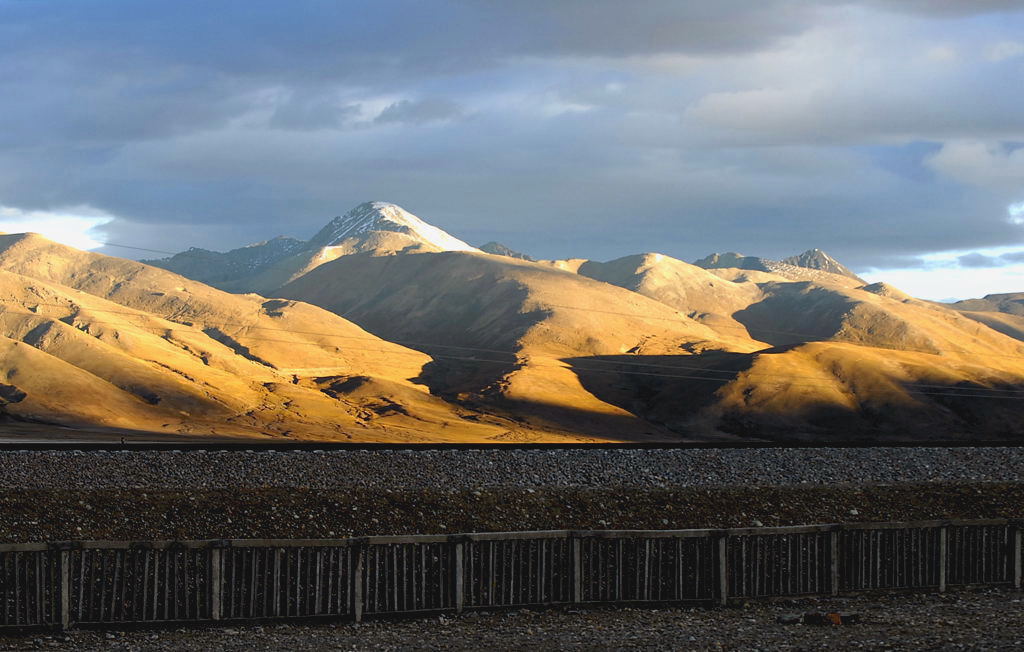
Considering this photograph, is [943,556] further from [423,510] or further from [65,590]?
[65,590]

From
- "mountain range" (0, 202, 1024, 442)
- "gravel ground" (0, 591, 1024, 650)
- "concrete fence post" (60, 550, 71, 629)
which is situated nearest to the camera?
"gravel ground" (0, 591, 1024, 650)

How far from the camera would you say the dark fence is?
21.5 metres

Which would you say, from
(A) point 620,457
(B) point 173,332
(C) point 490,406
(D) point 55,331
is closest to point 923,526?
(A) point 620,457

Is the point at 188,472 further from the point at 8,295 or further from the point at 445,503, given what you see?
the point at 8,295

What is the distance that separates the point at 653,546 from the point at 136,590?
1086 centimetres

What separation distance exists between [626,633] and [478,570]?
3.84 m

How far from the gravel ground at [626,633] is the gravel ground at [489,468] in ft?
41.5

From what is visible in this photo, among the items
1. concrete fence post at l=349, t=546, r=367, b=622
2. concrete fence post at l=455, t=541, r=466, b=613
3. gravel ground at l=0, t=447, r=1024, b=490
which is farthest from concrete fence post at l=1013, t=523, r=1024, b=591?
concrete fence post at l=349, t=546, r=367, b=622

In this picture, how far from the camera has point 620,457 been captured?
4044 centimetres

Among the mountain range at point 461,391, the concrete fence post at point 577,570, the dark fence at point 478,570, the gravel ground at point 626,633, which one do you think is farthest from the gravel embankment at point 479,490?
the mountain range at point 461,391

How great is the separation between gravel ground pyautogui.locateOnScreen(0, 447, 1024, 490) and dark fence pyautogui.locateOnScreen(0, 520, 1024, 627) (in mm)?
11715

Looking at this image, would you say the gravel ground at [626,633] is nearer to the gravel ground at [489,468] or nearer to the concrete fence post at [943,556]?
the concrete fence post at [943,556]

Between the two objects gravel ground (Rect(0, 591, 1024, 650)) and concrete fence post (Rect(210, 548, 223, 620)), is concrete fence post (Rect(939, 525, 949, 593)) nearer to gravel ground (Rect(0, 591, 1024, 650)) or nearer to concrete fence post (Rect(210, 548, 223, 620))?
gravel ground (Rect(0, 591, 1024, 650))

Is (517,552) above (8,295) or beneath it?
beneath
